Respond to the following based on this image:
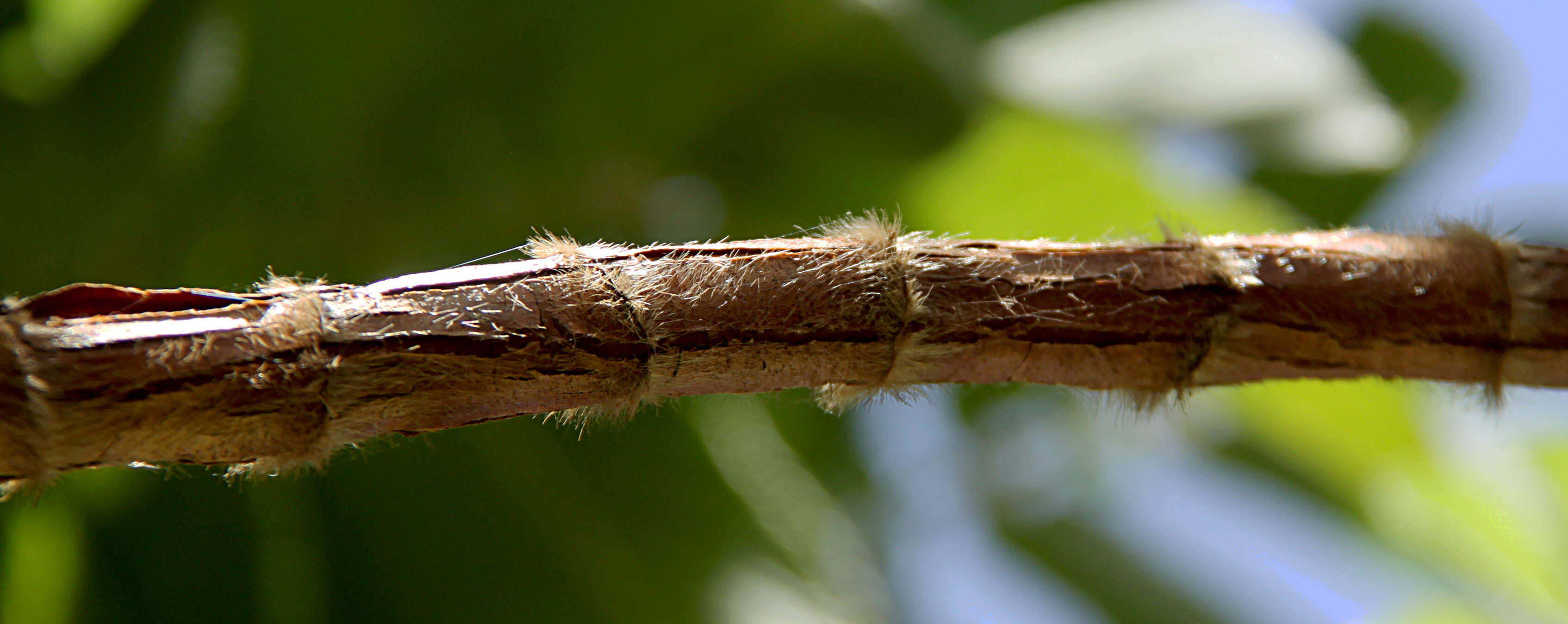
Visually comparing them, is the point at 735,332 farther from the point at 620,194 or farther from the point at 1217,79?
the point at 1217,79

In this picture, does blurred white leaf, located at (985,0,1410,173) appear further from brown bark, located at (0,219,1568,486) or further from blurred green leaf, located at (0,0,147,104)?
blurred green leaf, located at (0,0,147,104)

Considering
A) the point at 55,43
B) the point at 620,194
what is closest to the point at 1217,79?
the point at 620,194

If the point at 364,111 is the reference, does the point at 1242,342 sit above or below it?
below

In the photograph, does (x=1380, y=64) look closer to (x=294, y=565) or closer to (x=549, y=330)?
(x=549, y=330)

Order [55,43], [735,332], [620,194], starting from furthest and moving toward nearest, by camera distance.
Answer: [620,194]
[55,43]
[735,332]

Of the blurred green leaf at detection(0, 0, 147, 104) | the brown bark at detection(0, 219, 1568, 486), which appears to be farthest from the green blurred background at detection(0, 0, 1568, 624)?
the brown bark at detection(0, 219, 1568, 486)

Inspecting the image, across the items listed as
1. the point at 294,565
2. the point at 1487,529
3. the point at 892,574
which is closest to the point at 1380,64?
the point at 1487,529

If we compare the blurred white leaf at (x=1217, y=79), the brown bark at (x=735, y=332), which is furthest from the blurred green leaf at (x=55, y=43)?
the blurred white leaf at (x=1217, y=79)
